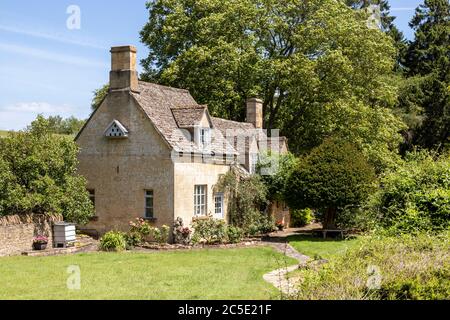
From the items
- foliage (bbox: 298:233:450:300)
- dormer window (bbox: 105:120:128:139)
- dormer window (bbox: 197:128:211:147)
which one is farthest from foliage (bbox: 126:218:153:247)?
foliage (bbox: 298:233:450:300)

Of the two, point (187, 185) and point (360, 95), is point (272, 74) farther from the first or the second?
point (187, 185)

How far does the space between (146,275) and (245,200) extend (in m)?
14.8

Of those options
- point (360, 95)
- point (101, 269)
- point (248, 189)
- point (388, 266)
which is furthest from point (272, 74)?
point (388, 266)

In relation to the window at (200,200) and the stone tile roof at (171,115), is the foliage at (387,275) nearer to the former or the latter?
the stone tile roof at (171,115)

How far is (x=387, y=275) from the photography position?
10773 mm

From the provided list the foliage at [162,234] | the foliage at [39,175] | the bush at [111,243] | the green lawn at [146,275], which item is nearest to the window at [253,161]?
the foliage at [162,234]

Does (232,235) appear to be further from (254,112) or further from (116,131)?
(254,112)

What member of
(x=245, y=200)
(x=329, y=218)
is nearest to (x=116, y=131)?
(x=245, y=200)

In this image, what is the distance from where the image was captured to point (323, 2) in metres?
39.8

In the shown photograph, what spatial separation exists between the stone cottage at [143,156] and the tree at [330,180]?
4356 millimetres

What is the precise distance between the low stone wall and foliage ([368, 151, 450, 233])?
13473mm

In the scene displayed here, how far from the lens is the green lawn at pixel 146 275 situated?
13.5 metres
